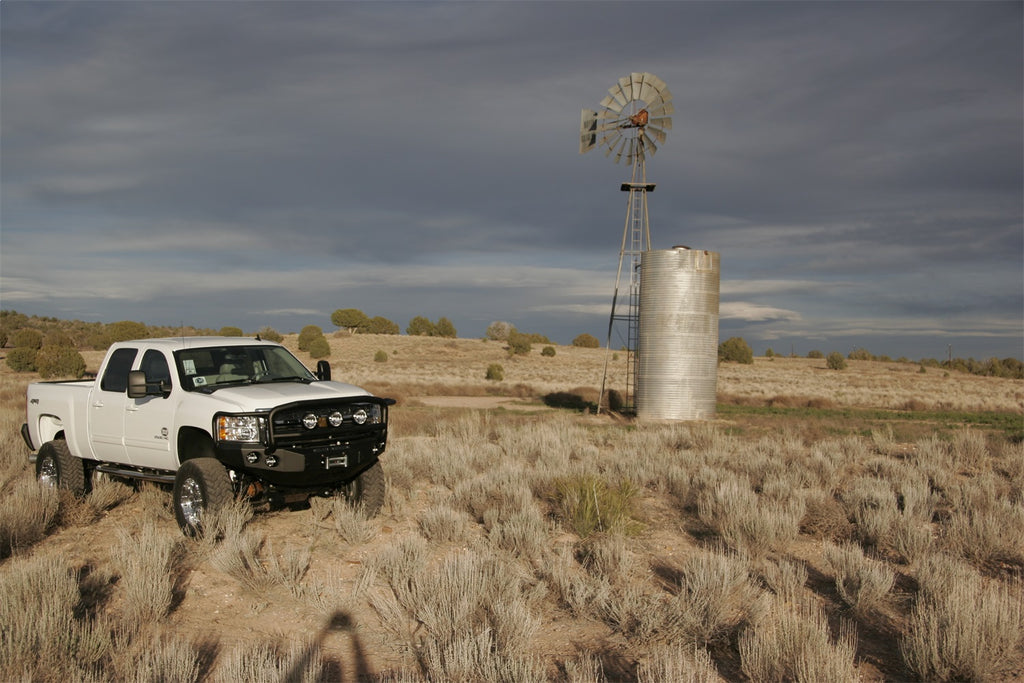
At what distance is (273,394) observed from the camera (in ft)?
27.5

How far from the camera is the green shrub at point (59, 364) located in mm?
35719

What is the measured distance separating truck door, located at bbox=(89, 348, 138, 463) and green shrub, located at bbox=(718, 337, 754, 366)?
67.1 metres

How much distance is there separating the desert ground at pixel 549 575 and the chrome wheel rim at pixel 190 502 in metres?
0.26

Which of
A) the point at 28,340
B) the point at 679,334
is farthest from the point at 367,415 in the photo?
the point at 28,340

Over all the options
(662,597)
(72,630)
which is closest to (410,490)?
(662,597)

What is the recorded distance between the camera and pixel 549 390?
133 feet

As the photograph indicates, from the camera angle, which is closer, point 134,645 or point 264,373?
point 134,645

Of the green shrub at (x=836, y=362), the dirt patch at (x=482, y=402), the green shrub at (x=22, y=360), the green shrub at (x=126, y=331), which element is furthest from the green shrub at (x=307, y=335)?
the green shrub at (x=836, y=362)

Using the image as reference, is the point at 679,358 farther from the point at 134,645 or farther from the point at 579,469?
the point at 134,645

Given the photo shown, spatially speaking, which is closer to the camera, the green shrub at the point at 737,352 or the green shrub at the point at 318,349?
the green shrub at the point at 318,349

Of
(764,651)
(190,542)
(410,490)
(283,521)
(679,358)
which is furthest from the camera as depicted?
(679,358)

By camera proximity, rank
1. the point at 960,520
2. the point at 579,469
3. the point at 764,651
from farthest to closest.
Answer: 1. the point at 579,469
2. the point at 960,520
3. the point at 764,651

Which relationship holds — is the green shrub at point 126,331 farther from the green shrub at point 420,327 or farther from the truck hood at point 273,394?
the truck hood at point 273,394

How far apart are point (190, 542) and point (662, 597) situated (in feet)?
16.5
